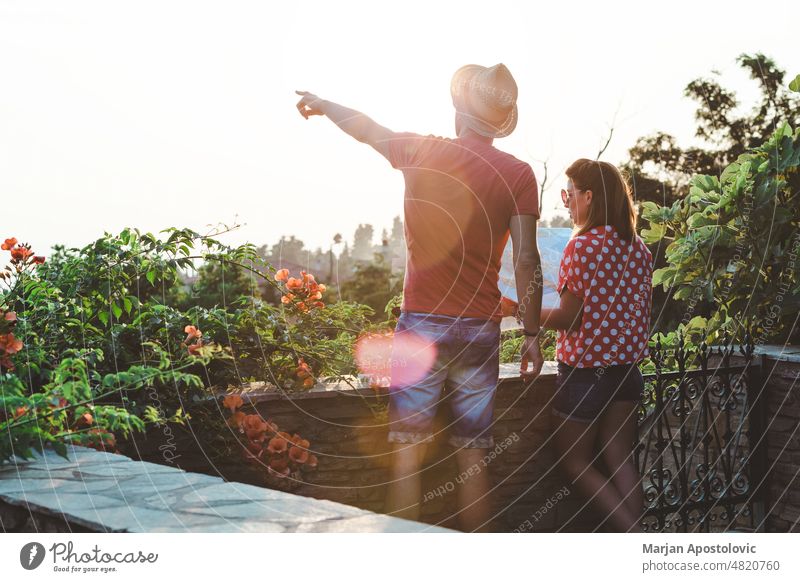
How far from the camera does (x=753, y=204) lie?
4961mm

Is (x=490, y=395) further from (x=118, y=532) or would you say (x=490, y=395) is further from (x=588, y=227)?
(x=118, y=532)

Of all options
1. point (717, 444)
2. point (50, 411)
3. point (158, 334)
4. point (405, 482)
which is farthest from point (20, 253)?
point (717, 444)

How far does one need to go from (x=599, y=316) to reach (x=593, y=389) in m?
0.31

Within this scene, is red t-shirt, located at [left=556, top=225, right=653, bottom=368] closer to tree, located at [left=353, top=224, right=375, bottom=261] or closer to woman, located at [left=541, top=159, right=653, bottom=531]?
woman, located at [left=541, top=159, right=653, bottom=531]

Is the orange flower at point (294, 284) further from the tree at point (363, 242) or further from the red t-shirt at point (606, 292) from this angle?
the tree at point (363, 242)

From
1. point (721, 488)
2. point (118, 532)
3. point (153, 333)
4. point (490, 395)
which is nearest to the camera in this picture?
point (118, 532)

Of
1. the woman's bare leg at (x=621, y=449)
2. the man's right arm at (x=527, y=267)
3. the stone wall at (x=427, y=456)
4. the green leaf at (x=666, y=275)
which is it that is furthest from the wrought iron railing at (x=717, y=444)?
the man's right arm at (x=527, y=267)

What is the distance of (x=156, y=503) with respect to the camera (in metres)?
2.56

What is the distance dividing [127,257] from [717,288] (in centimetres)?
350

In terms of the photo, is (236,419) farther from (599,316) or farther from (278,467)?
(599,316)

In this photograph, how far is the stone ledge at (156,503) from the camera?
93.0 inches

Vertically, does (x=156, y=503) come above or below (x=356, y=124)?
below
